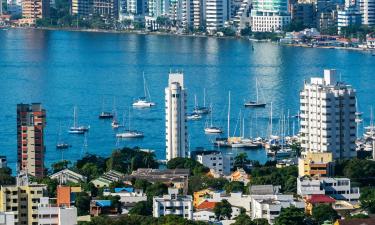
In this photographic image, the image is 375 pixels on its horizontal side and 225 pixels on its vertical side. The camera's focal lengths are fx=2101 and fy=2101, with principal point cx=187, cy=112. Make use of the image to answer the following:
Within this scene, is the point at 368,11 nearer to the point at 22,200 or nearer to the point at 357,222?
the point at 22,200

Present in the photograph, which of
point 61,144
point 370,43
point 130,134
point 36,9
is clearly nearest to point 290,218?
point 61,144

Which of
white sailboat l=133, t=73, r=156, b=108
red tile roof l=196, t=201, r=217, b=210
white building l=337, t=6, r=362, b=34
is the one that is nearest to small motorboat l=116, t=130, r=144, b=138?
Result: white sailboat l=133, t=73, r=156, b=108

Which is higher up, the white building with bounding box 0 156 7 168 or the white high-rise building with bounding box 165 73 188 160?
the white high-rise building with bounding box 165 73 188 160

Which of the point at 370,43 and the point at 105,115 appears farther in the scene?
the point at 370,43

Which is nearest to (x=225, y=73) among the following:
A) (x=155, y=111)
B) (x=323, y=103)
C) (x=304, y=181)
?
(x=155, y=111)

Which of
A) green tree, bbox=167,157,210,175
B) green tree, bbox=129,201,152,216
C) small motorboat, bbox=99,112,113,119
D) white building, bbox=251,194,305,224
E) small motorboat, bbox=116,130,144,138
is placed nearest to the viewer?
white building, bbox=251,194,305,224

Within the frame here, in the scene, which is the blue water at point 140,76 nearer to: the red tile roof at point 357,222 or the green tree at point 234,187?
the green tree at point 234,187

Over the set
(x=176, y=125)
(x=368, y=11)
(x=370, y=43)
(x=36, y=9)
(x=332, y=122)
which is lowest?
(x=370, y=43)

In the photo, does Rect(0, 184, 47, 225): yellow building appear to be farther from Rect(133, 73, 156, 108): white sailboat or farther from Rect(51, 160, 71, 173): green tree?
Rect(133, 73, 156, 108): white sailboat
